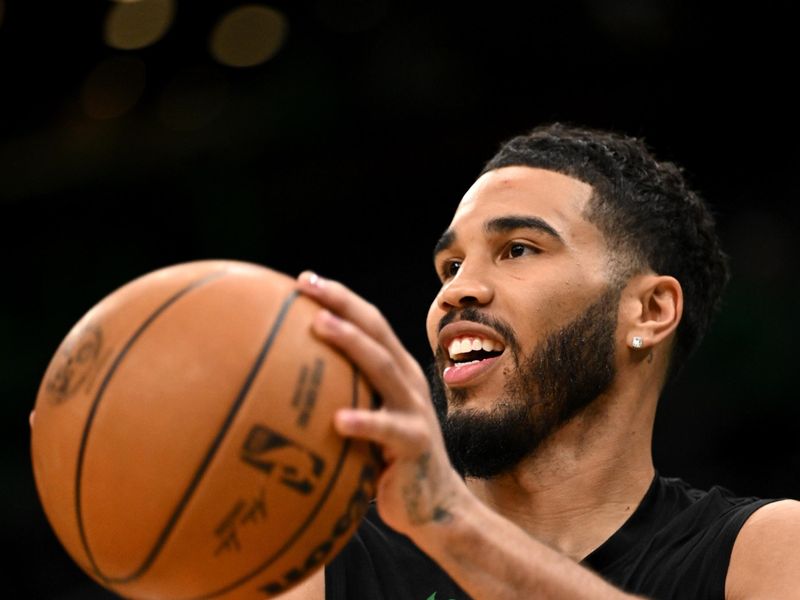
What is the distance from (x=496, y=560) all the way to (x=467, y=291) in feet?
3.60

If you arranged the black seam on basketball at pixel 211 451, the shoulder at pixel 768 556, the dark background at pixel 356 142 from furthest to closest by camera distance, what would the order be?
the dark background at pixel 356 142 → the shoulder at pixel 768 556 → the black seam on basketball at pixel 211 451

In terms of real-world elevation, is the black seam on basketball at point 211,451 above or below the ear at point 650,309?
below

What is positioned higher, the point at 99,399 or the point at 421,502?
the point at 99,399

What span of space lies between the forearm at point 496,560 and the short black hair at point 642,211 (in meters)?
1.26

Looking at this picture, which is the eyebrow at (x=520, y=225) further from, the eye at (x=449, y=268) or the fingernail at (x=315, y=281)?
the fingernail at (x=315, y=281)

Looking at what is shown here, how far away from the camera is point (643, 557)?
2961 mm

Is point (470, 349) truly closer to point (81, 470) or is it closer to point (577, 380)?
point (577, 380)

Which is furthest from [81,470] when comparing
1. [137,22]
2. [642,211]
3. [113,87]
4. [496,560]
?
[113,87]

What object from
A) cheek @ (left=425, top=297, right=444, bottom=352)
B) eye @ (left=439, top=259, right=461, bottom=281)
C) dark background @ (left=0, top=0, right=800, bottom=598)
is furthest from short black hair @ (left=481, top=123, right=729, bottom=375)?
dark background @ (left=0, top=0, right=800, bottom=598)

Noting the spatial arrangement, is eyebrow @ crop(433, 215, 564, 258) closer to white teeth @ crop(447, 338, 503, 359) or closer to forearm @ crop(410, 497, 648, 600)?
white teeth @ crop(447, 338, 503, 359)

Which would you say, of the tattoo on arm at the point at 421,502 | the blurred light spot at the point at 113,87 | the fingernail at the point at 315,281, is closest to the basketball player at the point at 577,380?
the tattoo on arm at the point at 421,502

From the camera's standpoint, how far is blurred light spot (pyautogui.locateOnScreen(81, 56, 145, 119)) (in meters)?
7.95

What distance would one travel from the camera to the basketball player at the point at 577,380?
2914 millimetres

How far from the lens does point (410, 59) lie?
25.6 ft
